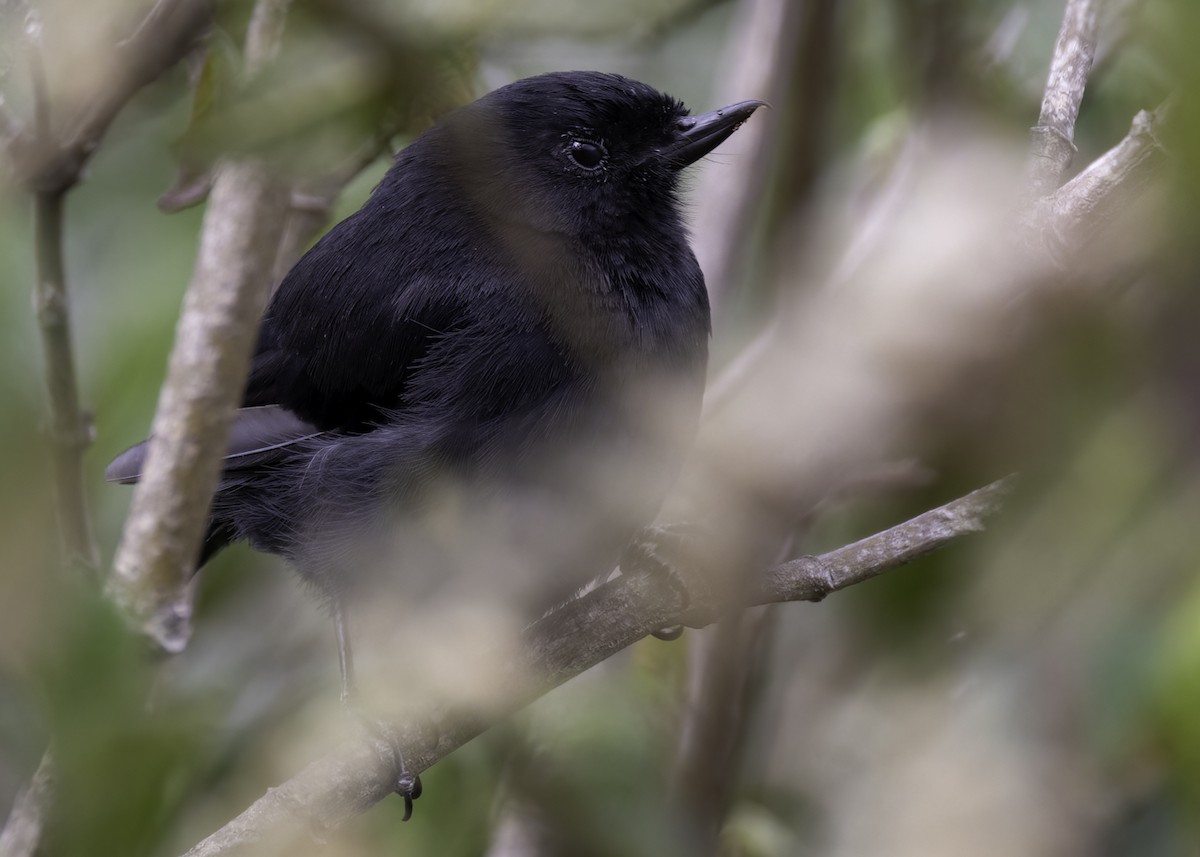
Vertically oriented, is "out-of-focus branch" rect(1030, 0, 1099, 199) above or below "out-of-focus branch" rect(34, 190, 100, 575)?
above

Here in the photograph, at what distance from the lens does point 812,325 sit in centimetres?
94

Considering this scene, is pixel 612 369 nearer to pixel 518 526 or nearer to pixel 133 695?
pixel 518 526

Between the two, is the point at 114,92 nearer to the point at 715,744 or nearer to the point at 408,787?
the point at 408,787

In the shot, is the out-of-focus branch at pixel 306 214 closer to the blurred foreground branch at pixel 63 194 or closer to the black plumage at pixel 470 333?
the black plumage at pixel 470 333

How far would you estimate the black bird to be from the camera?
7.85 ft

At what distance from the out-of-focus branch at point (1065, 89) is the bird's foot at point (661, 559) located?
0.68m

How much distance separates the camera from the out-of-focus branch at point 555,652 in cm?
144

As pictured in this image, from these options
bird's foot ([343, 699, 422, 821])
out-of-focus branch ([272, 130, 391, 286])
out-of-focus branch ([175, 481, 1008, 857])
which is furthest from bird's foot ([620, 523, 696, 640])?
out-of-focus branch ([272, 130, 391, 286])

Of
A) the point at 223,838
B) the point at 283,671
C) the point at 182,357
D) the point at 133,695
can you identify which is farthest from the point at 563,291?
the point at 133,695

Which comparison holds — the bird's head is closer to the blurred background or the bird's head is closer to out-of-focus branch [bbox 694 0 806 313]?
out-of-focus branch [bbox 694 0 806 313]

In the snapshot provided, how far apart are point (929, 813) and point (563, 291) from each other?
1.56m

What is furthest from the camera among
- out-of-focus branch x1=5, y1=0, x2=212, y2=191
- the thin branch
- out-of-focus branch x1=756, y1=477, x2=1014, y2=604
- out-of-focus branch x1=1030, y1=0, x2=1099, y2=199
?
out-of-focus branch x1=5, y1=0, x2=212, y2=191

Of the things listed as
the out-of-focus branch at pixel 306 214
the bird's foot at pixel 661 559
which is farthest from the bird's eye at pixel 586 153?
the bird's foot at pixel 661 559

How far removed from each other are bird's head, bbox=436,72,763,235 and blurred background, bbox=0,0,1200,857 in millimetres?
681
